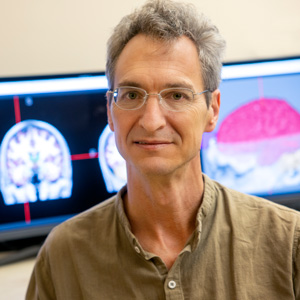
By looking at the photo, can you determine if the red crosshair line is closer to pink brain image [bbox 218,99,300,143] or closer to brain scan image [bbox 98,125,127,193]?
brain scan image [bbox 98,125,127,193]

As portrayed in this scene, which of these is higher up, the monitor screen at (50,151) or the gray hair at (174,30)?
the gray hair at (174,30)

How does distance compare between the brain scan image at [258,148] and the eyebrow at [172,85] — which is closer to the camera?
the eyebrow at [172,85]

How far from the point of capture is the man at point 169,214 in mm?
1051

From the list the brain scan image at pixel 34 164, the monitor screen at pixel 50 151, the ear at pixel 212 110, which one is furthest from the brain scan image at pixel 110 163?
the ear at pixel 212 110

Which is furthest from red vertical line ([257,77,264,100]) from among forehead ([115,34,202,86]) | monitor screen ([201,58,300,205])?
forehead ([115,34,202,86])

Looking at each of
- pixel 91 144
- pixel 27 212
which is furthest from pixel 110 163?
pixel 27 212

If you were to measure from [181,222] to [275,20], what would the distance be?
52.6 inches

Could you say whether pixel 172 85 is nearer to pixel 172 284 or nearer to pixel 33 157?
pixel 172 284

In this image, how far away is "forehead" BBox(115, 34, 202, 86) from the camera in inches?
41.3

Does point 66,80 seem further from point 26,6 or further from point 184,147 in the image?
point 184,147

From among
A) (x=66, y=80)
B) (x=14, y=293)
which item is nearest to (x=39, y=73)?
(x=66, y=80)

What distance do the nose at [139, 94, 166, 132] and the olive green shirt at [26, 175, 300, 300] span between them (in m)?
0.26

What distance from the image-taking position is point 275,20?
211 centimetres

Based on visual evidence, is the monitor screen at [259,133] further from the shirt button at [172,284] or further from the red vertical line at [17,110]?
the shirt button at [172,284]
